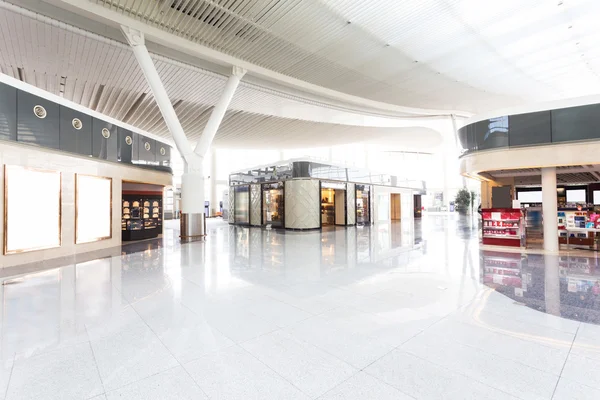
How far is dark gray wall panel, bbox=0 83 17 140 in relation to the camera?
6.28m

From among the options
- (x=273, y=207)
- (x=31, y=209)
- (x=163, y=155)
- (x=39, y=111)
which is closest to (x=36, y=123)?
(x=39, y=111)

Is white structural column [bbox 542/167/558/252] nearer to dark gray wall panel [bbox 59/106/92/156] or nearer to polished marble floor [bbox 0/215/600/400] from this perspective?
polished marble floor [bbox 0/215/600/400]

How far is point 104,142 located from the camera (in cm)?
920

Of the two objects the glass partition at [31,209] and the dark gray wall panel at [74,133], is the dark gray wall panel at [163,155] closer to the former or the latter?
the dark gray wall panel at [74,133]

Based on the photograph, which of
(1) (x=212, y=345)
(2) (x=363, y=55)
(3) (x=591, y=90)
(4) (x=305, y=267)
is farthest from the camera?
(3) (x=591, y=90)

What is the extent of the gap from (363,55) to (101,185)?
11275 mm

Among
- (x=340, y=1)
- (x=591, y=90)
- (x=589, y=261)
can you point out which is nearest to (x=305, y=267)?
(x=589, y=261)

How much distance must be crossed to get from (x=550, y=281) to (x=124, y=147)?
11.9 metres

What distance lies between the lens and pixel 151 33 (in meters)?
9.55

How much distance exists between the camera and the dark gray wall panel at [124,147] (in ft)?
32.4

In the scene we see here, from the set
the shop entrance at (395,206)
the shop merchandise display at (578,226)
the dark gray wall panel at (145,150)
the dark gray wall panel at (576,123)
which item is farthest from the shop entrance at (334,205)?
the dark gray wall panel at (576,123)

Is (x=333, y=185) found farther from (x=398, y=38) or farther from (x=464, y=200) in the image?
(x=464, y=200)

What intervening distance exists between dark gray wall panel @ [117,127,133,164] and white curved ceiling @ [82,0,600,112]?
365 cm

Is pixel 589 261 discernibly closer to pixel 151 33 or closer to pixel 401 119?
pixel 151 33
